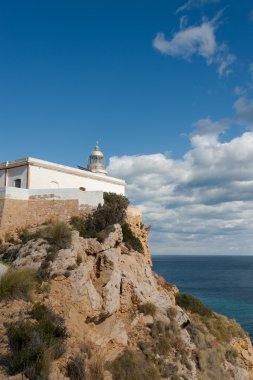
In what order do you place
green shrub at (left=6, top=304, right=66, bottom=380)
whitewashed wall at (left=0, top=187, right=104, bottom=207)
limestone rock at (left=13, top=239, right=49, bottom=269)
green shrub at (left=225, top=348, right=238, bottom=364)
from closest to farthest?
1. green shrub at (left=6, top=304, right=66, bottom=380)
2. limestone rock at (left=13, top=239, right=49, bottom=269)
3. green shrub at (left=225, top=348, right=238, bottom=364)
4. whitewashed wall at (left=0, top=187, right=104, bottom=207)

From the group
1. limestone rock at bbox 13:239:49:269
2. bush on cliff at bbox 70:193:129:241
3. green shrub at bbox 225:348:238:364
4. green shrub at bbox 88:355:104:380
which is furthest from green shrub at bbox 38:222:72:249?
green shrub at bbox 225:348:238:364

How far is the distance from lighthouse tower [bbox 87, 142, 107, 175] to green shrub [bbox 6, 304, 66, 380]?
24286 millimetres

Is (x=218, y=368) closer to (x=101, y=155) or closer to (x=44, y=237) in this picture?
(x=44, y=237)

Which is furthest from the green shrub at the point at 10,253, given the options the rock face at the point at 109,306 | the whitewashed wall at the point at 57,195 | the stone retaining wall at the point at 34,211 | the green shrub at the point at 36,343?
the green shrub at the point at 36,343

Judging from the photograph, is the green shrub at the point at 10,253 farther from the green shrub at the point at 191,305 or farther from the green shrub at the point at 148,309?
the green shrub at the point at 191,305

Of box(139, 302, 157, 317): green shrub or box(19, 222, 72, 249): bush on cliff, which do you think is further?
box(139, 302, 157, 317): green shrub

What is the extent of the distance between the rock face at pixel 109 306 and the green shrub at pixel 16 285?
0.35 m

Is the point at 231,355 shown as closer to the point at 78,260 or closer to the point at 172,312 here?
the point at 172,312

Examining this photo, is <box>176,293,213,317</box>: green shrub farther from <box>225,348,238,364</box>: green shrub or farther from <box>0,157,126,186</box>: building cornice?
<box>0,157,126,186</box>: building cornice

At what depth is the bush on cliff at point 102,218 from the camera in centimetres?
1978

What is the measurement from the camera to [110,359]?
11.7m

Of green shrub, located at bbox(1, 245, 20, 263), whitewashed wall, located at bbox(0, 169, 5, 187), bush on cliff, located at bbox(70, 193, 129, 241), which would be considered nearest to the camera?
green shrub, located at bbox(1, 245, 20, 263)

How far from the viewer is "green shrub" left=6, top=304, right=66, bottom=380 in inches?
329

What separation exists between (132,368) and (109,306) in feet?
10.3
